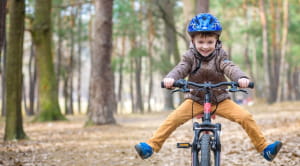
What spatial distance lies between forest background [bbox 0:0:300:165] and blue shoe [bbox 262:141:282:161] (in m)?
4.95

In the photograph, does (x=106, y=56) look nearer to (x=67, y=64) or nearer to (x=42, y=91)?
(x=42, y=91)

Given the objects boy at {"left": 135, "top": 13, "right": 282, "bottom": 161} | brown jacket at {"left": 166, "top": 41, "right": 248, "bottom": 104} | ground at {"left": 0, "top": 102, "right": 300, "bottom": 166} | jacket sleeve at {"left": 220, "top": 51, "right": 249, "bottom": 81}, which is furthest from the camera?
ground at {"left": 0, "top": 102, "right": 300, "bottom": 166}

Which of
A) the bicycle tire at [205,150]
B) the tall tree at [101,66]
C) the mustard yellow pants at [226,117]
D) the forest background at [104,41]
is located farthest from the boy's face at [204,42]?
the tall tree at [101,66]

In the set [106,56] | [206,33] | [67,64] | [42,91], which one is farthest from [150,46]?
[206,33]

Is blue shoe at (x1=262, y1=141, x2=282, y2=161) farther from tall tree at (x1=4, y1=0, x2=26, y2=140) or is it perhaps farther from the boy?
tall tree at (x1=4, y1=0, x2=26, y2=140)

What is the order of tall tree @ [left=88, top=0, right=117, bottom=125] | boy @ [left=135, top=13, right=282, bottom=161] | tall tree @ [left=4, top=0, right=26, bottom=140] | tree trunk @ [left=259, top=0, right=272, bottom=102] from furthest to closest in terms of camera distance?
tree trunk @ [left=259, top=0, right=272, bottom=102]
tall tree @ [left=88, top=0, right=117, bottom=125]
tall tree @ [left=4, top=0, right=26, bottom=140]
boy @ [left=135, top=13, right=282, bottom=161]

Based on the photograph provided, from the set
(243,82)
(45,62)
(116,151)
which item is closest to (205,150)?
(243,82)

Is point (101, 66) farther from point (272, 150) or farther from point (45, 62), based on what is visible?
point (272, 150)

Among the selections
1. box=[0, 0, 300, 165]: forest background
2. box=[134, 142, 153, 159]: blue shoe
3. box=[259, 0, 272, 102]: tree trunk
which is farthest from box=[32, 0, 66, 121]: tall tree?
box=[259, 0, 272, 102]: tree trunk

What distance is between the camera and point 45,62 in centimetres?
1998

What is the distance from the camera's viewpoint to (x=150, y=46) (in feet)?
130

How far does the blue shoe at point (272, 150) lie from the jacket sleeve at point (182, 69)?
1.25m

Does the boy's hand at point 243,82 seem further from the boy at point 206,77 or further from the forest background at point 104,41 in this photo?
the forest background at point 104,41

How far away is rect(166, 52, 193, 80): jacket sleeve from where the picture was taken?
4.89 m
